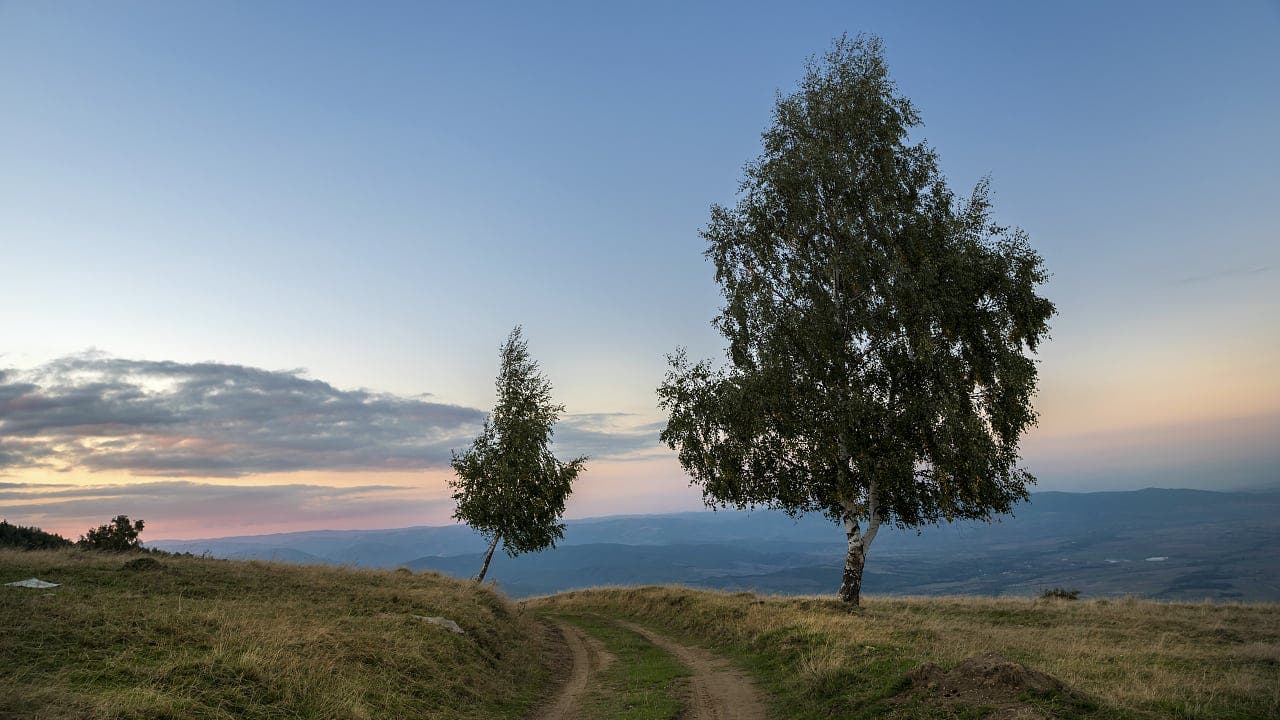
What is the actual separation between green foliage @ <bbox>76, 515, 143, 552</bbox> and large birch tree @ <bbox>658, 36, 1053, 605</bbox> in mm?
29118

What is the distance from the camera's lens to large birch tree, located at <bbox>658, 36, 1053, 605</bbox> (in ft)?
82.5

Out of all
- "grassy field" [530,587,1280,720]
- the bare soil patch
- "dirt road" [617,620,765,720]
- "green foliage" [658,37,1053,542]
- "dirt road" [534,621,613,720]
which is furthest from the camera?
"green foliage" [658,37,1053,542]

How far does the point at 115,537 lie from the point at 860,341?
40916mm

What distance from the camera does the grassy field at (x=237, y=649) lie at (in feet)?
33.6

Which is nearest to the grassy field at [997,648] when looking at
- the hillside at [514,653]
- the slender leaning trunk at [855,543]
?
the hillside at [514,653]

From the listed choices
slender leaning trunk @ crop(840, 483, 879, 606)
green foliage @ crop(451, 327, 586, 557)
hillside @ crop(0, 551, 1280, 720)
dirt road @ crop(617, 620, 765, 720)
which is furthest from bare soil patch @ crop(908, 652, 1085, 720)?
green foliage @ crop(451, 327, 586, 557)

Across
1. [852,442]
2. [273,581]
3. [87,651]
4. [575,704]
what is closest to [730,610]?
[852,442]

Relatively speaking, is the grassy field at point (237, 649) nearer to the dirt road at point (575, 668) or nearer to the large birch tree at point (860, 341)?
the dirt road at point (575, 668)

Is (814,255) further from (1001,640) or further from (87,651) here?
(87,651)

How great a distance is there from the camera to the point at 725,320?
30219 millimetres

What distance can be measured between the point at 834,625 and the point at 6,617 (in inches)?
846

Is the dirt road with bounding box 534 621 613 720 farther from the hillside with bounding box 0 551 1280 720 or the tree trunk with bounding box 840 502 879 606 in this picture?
the tree trunk with bounding box 840 502 879 606

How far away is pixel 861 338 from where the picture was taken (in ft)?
90.4

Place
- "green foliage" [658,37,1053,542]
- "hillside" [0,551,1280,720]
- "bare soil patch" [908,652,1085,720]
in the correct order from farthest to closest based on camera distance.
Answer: "green foliage" [658,37,1053,542] → "hillside" [0,551,1280,720] → "bare soil patch" [908,652,1085,720]
